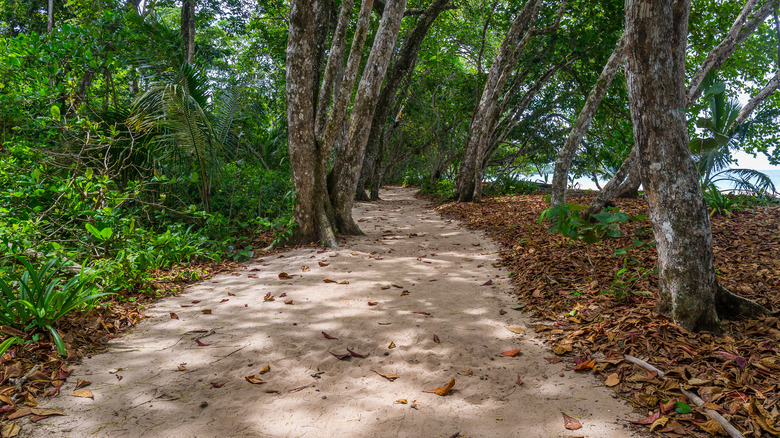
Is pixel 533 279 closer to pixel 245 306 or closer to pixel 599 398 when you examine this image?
pixel 599 398

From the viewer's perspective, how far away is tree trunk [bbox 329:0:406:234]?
20.5ft

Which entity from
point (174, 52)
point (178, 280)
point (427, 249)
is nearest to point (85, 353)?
point (178, 280)

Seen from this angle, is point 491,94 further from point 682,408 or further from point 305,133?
point 682,408

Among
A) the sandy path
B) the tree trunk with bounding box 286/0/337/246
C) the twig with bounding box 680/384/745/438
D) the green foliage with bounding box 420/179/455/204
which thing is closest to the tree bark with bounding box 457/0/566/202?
the green foliage with bounding box 420/179/455/204

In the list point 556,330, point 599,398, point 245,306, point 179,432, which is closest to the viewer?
point 179,432

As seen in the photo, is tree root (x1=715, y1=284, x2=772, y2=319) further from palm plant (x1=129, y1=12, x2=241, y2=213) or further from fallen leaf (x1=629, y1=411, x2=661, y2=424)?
palm plant (x1=129, y1=12, x2=241, y2=213)

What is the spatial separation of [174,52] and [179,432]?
5.81 metres

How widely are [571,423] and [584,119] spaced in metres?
5.61

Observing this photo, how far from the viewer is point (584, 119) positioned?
6.43 meters

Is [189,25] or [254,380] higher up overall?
[189,25]

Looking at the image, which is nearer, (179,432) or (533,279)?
(179,432)

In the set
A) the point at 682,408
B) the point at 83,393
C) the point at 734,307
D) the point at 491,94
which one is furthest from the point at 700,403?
the point at 491,94

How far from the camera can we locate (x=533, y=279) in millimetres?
4234

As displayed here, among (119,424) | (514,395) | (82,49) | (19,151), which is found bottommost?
(119,424)
